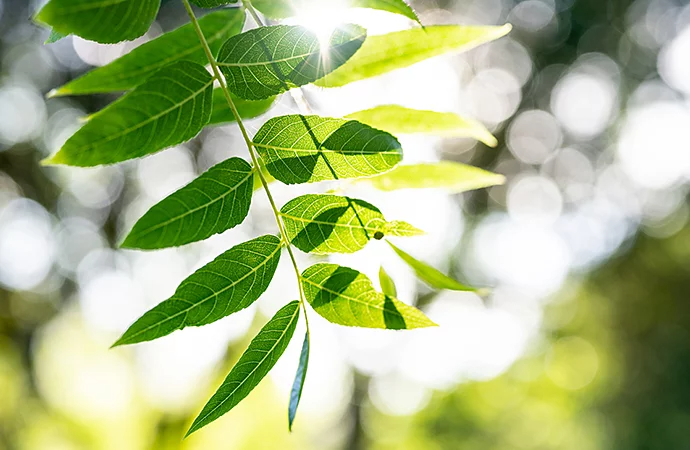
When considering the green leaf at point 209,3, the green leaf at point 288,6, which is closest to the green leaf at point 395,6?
the green leaf at point 288,6

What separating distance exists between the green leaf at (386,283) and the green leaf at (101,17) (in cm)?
33

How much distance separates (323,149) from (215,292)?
0.47 feet

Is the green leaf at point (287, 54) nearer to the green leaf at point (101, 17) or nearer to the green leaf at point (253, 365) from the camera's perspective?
the green leaf at point (101, 17)

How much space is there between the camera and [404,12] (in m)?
0.40

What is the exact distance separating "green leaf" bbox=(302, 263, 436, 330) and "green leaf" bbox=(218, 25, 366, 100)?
17cm

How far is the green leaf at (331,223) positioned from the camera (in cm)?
46

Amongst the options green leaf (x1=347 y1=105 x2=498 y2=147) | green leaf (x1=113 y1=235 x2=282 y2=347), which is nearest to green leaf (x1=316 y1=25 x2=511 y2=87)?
green leaf (x1=347 y1=105 x2=498 y2=147)

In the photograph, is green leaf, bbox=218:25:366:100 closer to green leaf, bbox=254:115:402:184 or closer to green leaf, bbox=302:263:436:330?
green leaf, bbox=254:115:402:184

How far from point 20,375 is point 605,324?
8.25m

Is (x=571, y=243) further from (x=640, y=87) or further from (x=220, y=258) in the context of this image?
(x=220, y=258)

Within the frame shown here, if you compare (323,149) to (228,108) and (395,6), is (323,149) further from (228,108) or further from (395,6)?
(228,108)

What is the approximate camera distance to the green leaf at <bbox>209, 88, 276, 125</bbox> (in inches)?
23.7

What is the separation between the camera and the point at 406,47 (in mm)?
548

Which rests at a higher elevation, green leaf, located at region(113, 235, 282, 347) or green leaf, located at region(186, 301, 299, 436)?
green leaf, located at region(113, 235, 282, 347)
